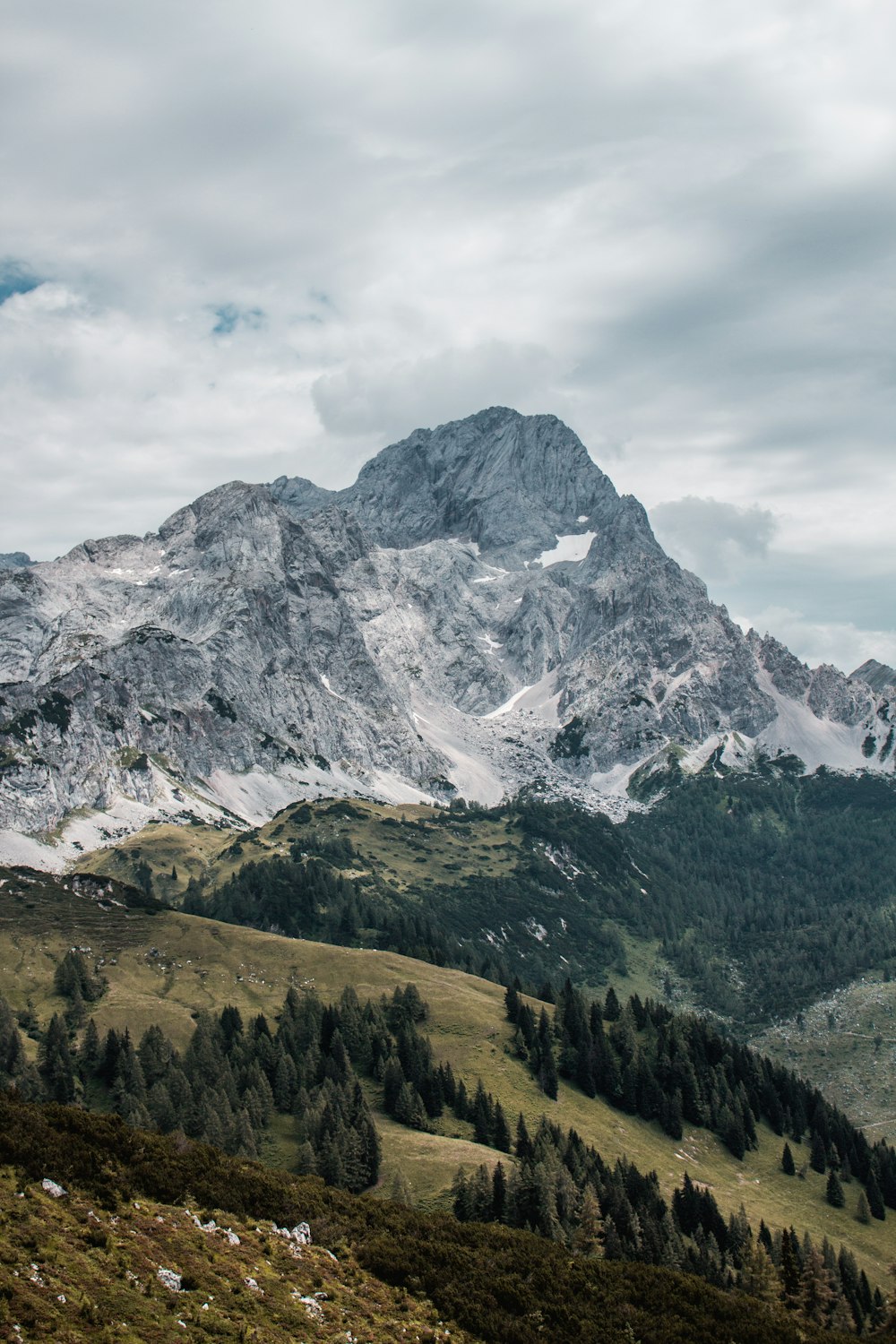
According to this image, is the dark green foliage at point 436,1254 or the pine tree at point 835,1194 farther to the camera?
the pine tree at point 835,1194

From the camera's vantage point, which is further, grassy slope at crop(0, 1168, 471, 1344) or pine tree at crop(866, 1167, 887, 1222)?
pine tree at crop(866, 1167, 887, 1222)

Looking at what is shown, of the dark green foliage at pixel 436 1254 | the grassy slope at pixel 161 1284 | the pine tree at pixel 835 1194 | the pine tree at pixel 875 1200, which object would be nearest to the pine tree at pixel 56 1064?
the dark green foliage at pixel 436 1254

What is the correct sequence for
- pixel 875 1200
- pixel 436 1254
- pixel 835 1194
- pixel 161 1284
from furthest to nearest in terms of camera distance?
1. pixel 875 1200
2. pixel 835 1194
3. pixel 436 1254
4. pixel 161 1284

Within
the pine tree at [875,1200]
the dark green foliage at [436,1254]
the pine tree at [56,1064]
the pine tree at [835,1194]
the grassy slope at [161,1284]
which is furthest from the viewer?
the pine tree at [835,1194]

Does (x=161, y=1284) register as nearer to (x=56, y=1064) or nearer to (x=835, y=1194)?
(x=56, y=1064)

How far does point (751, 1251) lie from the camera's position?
137m

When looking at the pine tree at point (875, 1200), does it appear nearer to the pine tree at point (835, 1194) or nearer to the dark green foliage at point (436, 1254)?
the pine tree at point (835, 1194)

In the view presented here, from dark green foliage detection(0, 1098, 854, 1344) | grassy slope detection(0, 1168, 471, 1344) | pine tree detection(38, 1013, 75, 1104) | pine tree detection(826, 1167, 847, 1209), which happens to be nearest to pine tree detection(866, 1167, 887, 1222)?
pine tree detection(826, 1167, 847, 1209)

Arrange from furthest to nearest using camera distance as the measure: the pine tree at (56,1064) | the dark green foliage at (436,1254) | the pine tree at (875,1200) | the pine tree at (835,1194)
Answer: the pine tree at (835,1194) → the pine tree at (875,1200) → the pine tree at (56,1064) → the dark green foliage at (436,1254)

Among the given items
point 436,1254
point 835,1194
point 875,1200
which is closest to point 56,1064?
point 436,1254

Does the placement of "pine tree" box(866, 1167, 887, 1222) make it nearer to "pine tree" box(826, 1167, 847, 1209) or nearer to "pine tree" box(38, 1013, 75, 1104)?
"pine tree" box(826, 1167, 847, 1209)

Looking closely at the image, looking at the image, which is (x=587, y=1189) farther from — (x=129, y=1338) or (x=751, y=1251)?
(x=129, y=1338)

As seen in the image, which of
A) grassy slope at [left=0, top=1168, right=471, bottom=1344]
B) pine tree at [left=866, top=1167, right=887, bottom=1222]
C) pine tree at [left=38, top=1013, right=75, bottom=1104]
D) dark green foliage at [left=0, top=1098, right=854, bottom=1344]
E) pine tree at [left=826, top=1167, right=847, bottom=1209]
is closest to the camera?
grassy slope at [left=0, top=1168, right=471, bottom=1344]

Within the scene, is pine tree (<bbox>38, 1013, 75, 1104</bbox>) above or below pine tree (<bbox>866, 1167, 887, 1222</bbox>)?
above
